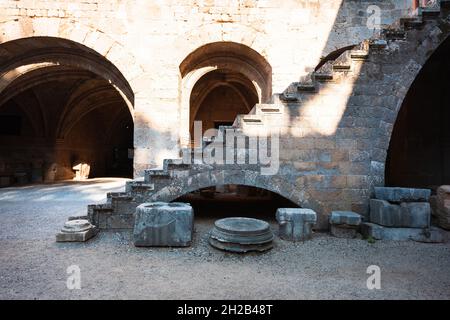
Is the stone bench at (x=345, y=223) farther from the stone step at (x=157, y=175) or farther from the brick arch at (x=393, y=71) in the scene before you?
the stone step at (x=157, y=175)

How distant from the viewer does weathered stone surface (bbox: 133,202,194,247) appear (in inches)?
139

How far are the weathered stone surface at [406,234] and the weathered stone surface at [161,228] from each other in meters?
2.91

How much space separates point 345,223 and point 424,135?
6.51m

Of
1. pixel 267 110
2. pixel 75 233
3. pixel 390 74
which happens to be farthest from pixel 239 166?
pixel 390 74

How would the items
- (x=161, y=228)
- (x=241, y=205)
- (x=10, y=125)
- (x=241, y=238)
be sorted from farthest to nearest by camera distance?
(x=10, y=125)
(x=241, y=205)
(x=161, y=228)
(x=241, y=238)

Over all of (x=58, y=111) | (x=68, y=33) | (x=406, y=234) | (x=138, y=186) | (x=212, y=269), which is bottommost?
(x=212, y=269)

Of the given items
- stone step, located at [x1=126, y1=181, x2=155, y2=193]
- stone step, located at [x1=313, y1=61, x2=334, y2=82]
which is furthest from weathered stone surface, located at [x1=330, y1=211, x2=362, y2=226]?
stone step, located at [x1=126, y1=181, x2=155, y2=193]

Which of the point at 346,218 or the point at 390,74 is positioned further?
the point at 390,74

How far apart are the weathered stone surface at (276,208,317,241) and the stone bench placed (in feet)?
1.35

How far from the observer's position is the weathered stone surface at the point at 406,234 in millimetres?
3814

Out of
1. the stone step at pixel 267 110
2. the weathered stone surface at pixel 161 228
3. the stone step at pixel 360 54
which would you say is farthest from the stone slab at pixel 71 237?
the stone step at pixel 360 54

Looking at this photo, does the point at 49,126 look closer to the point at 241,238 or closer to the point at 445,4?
the point at 241,238

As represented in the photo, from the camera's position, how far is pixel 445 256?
3.29m

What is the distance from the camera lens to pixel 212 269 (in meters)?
2.91
